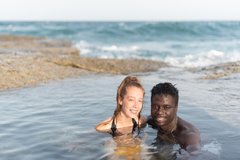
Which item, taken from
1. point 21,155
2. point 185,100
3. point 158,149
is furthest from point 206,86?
point 21,155

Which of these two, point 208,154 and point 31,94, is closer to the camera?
point 208,154

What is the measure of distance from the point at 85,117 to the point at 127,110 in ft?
6.43

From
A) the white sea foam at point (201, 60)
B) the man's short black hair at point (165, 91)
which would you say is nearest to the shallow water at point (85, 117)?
the man's short black hair at point (165, 91)

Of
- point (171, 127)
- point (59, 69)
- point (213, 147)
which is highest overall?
point (59, 69)

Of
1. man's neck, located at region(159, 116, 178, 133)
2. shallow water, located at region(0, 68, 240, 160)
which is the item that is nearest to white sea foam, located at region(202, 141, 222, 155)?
shallow water, located at region(0, 68, 240, 160)

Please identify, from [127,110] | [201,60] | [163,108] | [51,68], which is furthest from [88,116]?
[201,60]

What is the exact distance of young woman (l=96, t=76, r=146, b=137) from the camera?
634 centimetres

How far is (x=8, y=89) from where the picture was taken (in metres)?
10.9

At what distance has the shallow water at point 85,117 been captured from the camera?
6.04 m

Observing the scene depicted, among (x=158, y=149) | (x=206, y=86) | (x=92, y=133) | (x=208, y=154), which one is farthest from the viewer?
(x=206, y=86)

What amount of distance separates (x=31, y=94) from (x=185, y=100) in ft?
12.9

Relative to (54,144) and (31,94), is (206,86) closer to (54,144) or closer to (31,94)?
(31,94)

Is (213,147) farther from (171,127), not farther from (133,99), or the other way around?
(133,99)

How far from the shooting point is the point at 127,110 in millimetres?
6434
